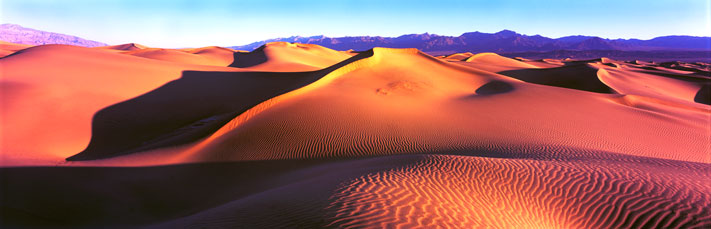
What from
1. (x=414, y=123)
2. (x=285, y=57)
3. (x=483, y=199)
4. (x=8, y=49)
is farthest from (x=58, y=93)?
(x=8, y=49)

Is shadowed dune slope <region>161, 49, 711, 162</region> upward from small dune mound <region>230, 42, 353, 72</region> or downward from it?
downward

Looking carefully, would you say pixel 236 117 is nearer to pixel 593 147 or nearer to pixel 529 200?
pixel 529 200

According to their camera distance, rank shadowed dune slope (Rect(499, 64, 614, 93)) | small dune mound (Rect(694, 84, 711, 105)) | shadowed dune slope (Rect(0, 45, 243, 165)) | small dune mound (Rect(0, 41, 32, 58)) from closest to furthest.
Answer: shadowed dune slope (Rect(0, 45, 243, 165)) < shadowed dune slope (Rect(499, 64, 614, 93)) < small dune mound (Rect(694, 84, 711, 105)) < small dune mound (Rect(0, 41, 32, 58))

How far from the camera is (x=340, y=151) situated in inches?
319

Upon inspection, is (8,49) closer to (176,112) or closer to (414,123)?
(176,112)

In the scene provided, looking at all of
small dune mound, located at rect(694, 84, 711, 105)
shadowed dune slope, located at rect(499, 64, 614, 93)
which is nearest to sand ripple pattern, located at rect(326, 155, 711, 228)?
shadowed dune slope, located at rect(499, 64, 614, 93)

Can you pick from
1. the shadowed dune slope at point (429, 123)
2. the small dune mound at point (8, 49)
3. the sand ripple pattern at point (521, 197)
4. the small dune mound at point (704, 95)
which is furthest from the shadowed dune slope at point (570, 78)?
the small dune mound at point (8, 49)

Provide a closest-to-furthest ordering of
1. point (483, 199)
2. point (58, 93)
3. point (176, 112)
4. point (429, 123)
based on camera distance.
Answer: point (483, 199), point (429, 123), point (58, 93), point (176, 112)

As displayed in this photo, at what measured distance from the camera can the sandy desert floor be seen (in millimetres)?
4223

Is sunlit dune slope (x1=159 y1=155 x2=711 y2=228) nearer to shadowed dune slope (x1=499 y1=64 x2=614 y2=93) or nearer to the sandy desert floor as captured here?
the sandy desert floor

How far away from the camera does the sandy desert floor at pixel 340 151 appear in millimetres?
4223

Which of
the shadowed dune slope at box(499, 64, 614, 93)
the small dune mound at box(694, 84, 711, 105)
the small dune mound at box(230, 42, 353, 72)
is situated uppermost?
the small dune mound at box(230, 42, 353, 72)

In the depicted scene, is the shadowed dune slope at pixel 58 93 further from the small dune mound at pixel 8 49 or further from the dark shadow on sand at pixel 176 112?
the small dune mound at pixel 8 49

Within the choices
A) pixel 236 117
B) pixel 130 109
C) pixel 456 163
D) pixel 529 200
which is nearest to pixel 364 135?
pixel 456 163
